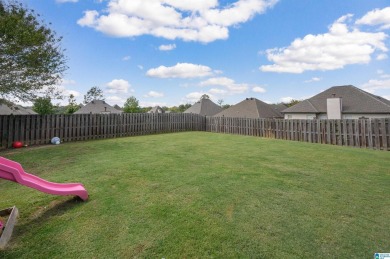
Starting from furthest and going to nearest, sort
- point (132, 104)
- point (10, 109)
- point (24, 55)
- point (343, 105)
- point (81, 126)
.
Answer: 1. point (132, 104)
2. point (343, 105)
3. point (10, 109)
4. point (81, 126)
5. point (24, 55)

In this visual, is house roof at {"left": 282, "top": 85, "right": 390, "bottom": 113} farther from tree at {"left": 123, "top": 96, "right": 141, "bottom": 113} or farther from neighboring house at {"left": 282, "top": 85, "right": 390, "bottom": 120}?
tree at {"left": 123, "top": 96, "right": 141, "bottom": 113}

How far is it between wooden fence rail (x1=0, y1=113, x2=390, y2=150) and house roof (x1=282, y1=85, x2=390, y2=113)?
452 inches

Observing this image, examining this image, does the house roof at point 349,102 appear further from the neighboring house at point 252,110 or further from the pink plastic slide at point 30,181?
the pink plastic slide at point 30,181

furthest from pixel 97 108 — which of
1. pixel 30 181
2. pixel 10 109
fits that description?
pixel 30 181

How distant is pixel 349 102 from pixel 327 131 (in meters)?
14.0

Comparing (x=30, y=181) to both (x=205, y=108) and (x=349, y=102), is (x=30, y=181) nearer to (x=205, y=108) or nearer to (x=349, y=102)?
(x=349, y=102)

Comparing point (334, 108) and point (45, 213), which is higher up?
point (334, 108)

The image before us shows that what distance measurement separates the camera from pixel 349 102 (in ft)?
76.9

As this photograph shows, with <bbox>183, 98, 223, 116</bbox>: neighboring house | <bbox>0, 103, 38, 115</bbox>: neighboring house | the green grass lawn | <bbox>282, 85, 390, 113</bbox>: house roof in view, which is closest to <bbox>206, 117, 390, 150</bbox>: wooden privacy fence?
the green grass lawn

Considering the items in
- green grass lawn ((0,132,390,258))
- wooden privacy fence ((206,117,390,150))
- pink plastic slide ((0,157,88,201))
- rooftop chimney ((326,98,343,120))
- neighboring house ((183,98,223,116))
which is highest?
neighboring house ((183,98,223,116))

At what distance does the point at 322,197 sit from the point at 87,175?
5.32 m

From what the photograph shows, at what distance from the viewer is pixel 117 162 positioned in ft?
23.2

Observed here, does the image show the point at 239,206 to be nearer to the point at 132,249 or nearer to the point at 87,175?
the point at 132,249

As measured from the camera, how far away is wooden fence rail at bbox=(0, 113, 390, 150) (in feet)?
36.0
